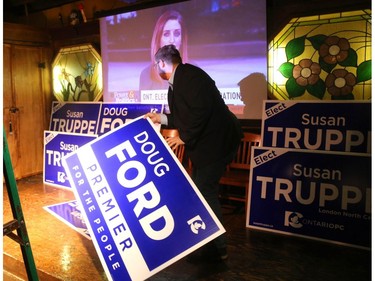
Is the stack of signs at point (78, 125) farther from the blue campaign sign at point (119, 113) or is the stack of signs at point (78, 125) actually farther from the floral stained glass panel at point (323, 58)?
the floral stained glass panel at point (323, 58)

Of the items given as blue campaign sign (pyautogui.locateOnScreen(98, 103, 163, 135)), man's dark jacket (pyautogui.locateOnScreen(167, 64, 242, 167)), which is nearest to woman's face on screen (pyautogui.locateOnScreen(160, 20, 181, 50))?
blue campaign sign (pyautogui.locateOnScreen(98, 103, 163, 135))

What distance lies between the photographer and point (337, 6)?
388cm

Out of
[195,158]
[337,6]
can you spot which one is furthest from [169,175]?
[337,6]

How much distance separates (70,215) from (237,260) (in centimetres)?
210

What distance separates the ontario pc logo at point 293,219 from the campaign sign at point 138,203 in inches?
60.4

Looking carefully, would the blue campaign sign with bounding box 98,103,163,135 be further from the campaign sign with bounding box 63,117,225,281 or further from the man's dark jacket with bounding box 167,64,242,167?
the campaign sign with bounding box 63,117,225,281

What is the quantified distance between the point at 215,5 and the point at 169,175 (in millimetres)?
2813

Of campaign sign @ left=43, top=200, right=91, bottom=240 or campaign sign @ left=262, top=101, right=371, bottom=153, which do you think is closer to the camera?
campaign sign @ left=262, top=101, right=371, bottom=153

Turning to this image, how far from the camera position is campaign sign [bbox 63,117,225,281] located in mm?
2342

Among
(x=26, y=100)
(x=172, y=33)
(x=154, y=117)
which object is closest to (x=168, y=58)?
(x=154, y=117)

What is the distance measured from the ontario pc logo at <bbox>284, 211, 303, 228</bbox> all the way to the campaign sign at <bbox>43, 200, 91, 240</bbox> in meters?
1.96

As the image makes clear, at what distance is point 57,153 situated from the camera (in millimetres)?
5293

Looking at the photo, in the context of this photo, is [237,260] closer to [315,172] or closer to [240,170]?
[315,172]

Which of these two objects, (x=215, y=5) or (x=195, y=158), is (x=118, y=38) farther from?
(x=195, y=158)
